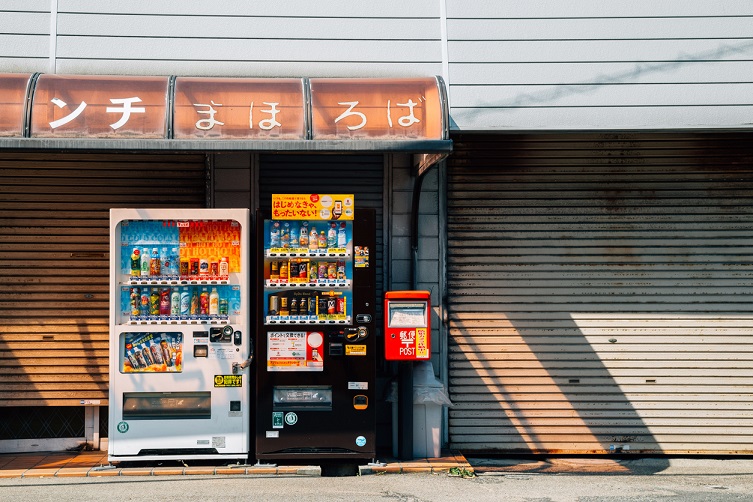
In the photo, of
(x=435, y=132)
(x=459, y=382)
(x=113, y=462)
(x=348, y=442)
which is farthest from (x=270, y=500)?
(x=435, y=132)

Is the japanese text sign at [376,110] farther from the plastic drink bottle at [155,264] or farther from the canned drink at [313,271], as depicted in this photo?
the plastic drink bottle at [155,264]

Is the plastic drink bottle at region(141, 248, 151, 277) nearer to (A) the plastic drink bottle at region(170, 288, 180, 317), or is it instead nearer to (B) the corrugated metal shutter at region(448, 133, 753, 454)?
(A) the plastic drink bottle at region(170, 288, 180, 317)

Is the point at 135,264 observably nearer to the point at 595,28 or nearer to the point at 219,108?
the point at 219,108

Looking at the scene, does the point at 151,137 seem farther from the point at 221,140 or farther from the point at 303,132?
the point at 303,132

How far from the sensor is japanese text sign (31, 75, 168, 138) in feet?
23.9

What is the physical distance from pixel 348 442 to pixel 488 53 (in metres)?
4.24

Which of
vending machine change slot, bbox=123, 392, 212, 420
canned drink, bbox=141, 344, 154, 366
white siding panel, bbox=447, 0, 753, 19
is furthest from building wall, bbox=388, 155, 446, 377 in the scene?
canned drink, bbox=141, 344, 154, 366

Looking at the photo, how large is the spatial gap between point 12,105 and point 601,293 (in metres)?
6.49

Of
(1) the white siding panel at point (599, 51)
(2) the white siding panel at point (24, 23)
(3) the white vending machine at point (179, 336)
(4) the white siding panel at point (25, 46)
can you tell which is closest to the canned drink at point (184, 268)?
(3) the white vending machine at point (179, 336)

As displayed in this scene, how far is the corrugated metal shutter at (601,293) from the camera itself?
29.5 feet

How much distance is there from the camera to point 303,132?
747cm

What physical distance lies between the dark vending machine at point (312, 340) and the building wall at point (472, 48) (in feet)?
5.35

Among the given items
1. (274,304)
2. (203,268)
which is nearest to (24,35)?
(203,268)

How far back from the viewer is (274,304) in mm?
7754
